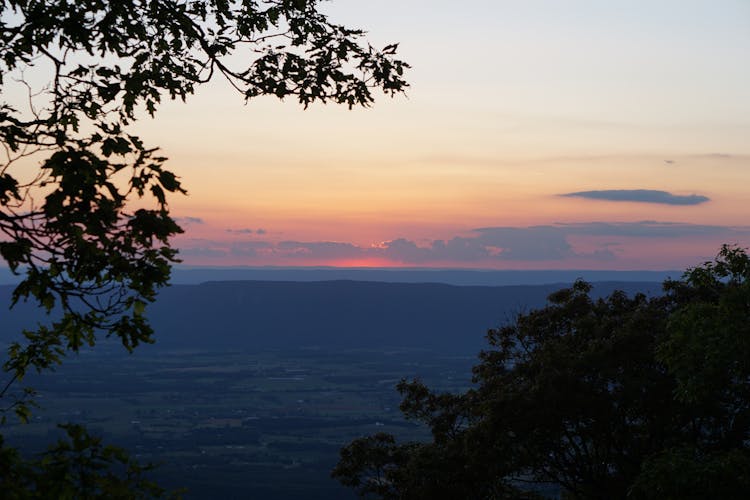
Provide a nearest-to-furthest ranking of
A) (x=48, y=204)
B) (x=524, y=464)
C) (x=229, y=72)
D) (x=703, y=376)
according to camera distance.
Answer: (x=48, y=204) → (x=229, y=72) → (x=703, y=376) → (x=524, y=464)

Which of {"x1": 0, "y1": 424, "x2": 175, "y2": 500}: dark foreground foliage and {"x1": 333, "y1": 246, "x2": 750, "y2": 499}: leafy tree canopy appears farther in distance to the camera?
{"x1": 333, "y1": 246, "x2": 750, "y2": 499}: leafy tree canopy

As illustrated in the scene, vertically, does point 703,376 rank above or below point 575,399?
above

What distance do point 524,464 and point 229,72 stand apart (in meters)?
19.6

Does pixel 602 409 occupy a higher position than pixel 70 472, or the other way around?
pixel 70 472

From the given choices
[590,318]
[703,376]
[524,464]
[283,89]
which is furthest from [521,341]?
[283,89]

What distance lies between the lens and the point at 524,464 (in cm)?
2770

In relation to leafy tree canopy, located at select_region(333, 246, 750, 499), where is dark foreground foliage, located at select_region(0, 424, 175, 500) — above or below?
above

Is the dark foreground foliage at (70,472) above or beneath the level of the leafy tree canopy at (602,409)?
above

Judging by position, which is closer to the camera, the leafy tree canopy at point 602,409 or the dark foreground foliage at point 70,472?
the dark foreground foliage at point 70,472

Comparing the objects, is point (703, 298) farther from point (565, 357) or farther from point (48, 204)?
point (48, 204)

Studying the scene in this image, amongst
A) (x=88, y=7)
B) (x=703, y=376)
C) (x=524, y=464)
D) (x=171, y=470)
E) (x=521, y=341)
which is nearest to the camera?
(x=88, y=7)

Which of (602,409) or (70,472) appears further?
(602,409)

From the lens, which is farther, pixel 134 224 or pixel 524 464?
pixel 524 464

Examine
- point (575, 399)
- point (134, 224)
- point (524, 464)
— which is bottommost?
point (524, 464)
